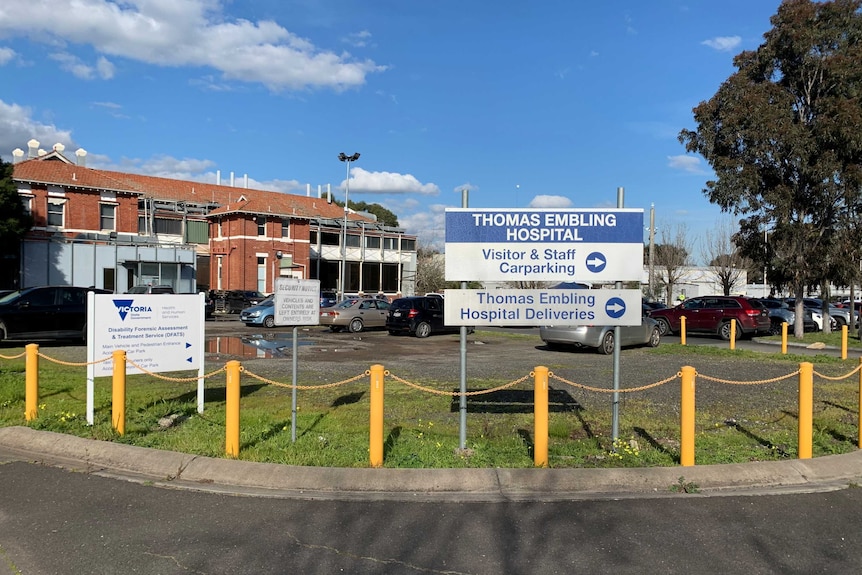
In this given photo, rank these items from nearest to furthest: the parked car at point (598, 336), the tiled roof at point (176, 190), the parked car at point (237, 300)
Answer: the parked car at point (598, 336)
the parked car at point (237, 300)
the tiled roof at point (176, 190)

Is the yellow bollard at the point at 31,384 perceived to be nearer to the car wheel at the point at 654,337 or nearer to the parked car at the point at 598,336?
the parked car at the point at 598,336

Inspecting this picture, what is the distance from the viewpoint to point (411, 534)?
4.96 metres

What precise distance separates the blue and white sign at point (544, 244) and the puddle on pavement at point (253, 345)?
8513 mm

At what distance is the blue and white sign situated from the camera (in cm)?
730

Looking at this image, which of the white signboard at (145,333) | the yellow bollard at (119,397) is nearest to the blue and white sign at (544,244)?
the white signboard at (145,333)

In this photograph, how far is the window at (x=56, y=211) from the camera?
137 ft

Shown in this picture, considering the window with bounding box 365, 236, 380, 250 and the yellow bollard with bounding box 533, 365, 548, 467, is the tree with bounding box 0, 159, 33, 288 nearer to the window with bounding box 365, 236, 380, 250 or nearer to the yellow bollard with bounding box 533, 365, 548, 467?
the window with bounding box 365, 236, 380, 250

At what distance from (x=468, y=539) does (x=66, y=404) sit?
6891mm

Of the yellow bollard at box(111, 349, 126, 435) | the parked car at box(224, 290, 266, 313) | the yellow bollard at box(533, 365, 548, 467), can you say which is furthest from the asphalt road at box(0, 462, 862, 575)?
the parked car at box(224, 290, 266, 313)

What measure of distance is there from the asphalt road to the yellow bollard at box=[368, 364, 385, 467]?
0.79 meters

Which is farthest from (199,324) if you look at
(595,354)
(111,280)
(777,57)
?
(111,280)

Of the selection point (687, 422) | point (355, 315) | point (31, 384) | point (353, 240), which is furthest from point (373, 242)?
point (687, 422)

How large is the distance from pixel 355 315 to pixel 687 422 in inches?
820

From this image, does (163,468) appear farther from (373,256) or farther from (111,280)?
(373,256)
